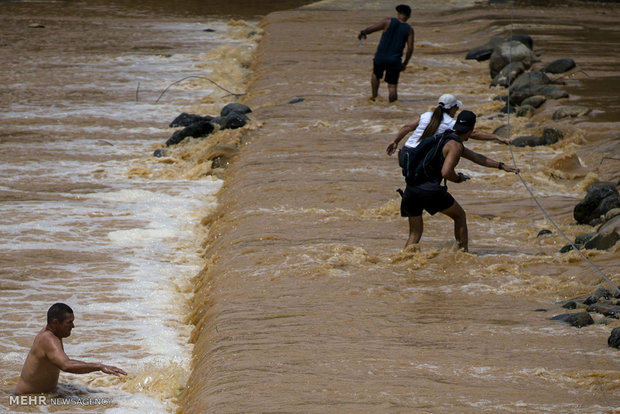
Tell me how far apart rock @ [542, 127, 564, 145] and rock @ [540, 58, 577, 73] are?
4.96 meters

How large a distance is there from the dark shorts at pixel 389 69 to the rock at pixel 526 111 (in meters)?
2.13

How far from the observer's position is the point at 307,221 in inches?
447

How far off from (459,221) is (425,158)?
0.87m

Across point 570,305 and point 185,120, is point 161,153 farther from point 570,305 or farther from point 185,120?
point 570,305

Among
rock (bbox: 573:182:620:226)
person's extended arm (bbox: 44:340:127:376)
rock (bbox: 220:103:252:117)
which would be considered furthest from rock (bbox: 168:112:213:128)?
person's extended arm (bbox: 44:340:127:376)

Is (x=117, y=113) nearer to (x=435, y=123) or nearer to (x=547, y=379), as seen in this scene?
(x=435, y=123)

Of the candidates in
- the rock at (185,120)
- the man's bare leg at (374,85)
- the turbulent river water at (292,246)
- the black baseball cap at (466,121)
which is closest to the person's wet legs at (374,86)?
the man's bare leg at (374,85)

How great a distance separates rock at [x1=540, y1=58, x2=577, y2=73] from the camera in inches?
758

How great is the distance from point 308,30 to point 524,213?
51.8ft

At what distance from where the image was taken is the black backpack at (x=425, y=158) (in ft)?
28.1

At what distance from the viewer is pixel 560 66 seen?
63.3ft

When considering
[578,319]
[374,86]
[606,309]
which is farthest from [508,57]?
[578,319]

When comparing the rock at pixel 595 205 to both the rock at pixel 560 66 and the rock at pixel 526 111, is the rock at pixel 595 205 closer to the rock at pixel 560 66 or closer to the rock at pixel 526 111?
the rock at pixel 526 111

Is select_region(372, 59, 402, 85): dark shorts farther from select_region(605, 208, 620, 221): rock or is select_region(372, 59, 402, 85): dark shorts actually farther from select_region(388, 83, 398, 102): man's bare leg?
select_region(605, 208, 620, 221): rock
